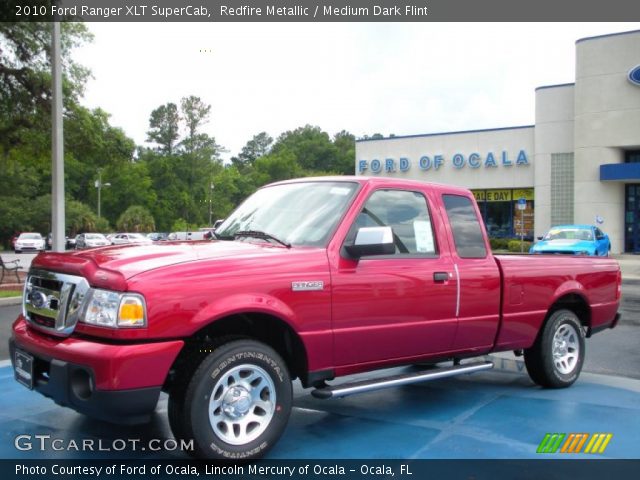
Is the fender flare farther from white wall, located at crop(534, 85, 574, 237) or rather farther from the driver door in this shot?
white wall, located at crop(534, 85, 574, 237)

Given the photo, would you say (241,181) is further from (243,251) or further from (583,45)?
(243,251)

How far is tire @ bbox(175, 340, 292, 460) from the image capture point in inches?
153

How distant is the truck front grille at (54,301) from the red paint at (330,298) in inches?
2.6

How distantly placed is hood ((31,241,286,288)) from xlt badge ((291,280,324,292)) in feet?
0.96

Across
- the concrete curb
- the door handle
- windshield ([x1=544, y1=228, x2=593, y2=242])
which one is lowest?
the concrete curb

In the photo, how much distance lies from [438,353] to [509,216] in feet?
116

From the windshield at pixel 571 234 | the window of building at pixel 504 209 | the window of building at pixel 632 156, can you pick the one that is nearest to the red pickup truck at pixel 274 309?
the windshield at pixel 571 234

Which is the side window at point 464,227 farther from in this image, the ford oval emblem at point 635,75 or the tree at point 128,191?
the tree at point 128,191

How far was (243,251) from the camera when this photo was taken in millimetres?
4465

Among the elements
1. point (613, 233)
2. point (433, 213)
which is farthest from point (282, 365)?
point (613, 233)

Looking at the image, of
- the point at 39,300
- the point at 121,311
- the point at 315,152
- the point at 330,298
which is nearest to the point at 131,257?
the point at 121,311

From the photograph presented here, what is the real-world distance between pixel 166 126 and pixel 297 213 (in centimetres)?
8608

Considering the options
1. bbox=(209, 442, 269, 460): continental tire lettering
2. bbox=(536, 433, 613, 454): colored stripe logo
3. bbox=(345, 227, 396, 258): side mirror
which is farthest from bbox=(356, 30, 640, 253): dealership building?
bbox=(209, 442, 269, 460): continental tire lettering

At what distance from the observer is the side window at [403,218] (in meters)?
5.11
